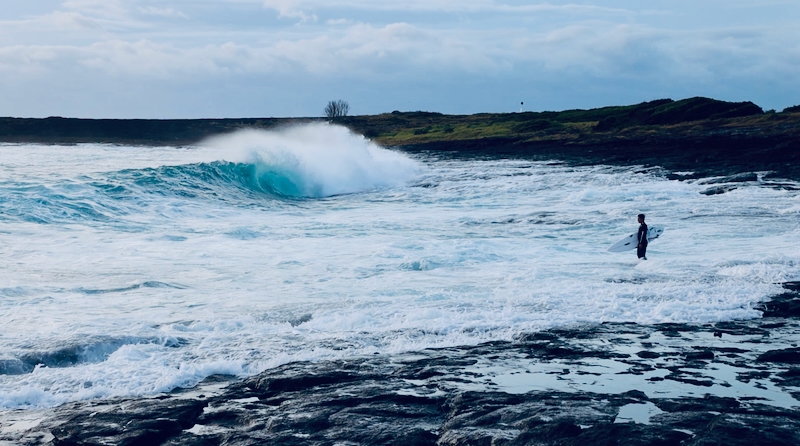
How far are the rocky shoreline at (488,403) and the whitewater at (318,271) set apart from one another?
63cm

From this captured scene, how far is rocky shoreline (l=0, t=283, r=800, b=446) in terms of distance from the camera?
5.50 m

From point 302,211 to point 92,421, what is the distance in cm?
1816

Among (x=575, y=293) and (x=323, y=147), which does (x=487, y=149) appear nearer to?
(x=323, y=147)

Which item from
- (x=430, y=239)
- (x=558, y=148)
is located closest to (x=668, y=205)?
(x=430, y=239)

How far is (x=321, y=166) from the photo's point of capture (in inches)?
1328

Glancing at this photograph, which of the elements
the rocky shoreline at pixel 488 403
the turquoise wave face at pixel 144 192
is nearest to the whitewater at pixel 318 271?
the turquoise wave face at pixel 144 192

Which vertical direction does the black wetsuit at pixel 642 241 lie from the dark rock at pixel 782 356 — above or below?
above

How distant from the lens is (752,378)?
6.70 m

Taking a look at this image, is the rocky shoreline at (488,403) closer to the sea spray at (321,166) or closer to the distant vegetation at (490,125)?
the sea spray at (321,166)

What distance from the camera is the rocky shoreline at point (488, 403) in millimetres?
5504

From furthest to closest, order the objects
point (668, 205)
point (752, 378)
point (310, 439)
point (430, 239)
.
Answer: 1. point (668, 205)
2. point (430, 239)
3. point (752, 378)
4. point (310, 439)

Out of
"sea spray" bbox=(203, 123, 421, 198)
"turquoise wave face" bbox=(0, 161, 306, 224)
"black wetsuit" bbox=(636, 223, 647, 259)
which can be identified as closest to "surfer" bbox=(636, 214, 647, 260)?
"black wetsuit" bbox=(636, 223, 647, 259)

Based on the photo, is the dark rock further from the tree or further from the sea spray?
the tree

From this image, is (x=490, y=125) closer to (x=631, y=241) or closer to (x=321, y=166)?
(x=321, y=166)
